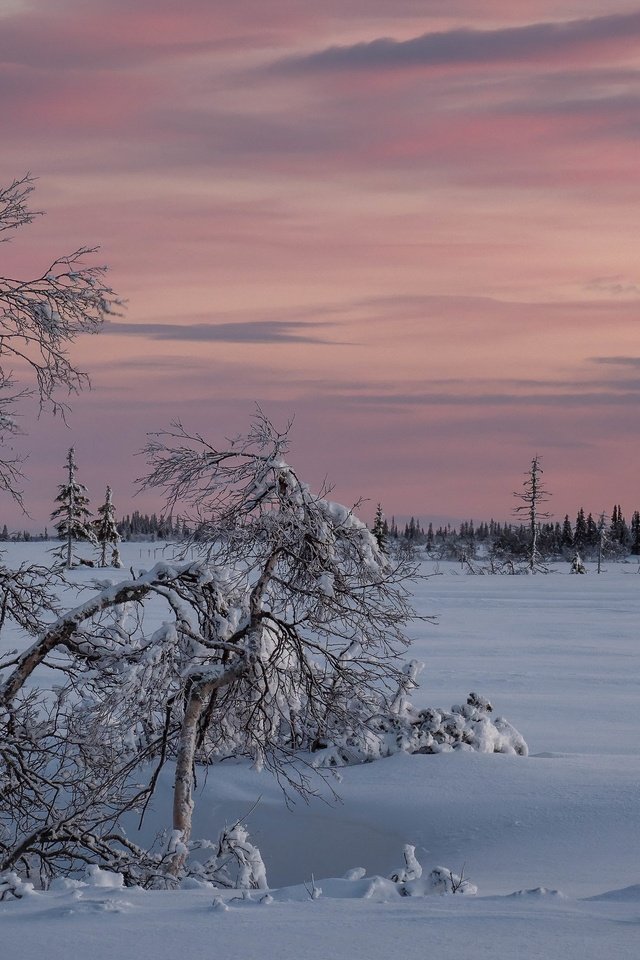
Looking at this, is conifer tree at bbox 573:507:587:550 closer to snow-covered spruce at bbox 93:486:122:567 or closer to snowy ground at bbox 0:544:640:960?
snow-covered spruce at bbox 93:486:122:567

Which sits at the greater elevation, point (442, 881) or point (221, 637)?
point (221, 637)

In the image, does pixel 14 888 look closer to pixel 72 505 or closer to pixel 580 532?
pixel 72 505

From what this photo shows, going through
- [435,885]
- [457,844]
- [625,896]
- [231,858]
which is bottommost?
[457,844]

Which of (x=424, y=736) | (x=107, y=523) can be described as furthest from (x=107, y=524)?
(x=424, y=736)

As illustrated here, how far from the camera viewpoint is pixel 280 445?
9.45m

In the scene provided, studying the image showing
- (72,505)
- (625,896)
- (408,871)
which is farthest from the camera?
(72,505)

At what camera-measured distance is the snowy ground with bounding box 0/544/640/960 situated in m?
5.43

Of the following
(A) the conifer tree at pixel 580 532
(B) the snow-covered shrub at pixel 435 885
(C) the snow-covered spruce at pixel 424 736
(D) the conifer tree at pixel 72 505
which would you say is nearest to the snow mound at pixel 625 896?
(B) the snow-covered shrub at pixel 435 885

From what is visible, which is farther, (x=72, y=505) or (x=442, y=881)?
(x=72, y=505)

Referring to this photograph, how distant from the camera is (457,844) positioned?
12.1 m

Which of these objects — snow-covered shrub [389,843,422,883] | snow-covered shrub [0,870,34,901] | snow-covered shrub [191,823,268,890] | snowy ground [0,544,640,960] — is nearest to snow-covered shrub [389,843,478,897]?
snowy ground [0,544,640,960]

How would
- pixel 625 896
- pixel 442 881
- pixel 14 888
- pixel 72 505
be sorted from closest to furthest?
pixel 14 888 → pixel 625 896 → pixel 442 881 → pixel 72 505

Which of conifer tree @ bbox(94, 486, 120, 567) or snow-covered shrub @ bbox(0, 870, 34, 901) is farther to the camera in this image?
conifer tree @ bbox(94, 486, 120, 567)

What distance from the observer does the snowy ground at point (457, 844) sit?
5.43 m
